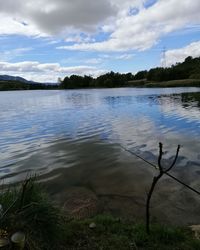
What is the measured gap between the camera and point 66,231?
5.40m

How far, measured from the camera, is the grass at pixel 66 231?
4.54 m

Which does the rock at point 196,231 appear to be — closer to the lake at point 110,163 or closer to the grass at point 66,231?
the grass at point 66,231

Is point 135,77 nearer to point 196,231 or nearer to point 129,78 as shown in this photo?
point 129,78

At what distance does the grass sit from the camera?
4539mm

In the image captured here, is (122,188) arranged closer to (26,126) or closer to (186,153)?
(186,153)

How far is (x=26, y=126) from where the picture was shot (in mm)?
24250

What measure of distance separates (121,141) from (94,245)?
1180 cm

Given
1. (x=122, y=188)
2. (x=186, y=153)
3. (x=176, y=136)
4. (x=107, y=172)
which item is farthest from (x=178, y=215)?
(x=176, y=136)

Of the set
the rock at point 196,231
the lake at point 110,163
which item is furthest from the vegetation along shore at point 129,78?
the rock at point 196,231

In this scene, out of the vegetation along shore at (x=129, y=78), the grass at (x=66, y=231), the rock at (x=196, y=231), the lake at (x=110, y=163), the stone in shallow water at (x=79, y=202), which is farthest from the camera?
the vegetation along shore at (x=129, y=78)

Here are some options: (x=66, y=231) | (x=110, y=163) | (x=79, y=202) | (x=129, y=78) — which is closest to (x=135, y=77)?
(x=129, y=78)

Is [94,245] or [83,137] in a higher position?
[94,245]

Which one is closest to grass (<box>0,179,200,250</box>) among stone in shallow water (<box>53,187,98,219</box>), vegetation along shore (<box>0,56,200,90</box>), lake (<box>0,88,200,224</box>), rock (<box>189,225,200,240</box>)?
rock (<box>189,225,200,240</box>)

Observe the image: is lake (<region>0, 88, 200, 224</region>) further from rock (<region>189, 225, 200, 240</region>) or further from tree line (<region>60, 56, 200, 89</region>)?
tree line (<region>60, 56, 200, 89</region>)
